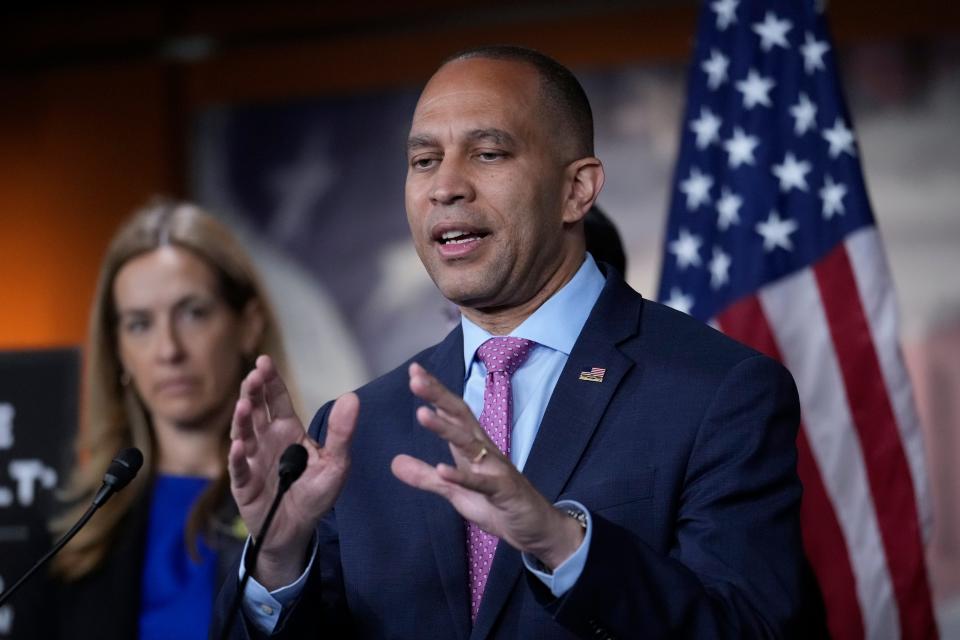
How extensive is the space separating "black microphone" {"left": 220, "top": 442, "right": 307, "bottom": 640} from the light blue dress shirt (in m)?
0.12

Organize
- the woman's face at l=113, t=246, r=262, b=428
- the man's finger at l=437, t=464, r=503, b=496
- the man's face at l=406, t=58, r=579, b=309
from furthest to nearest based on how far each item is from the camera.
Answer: the woman's face at l=113, t=246, r=262, b=428 → the man's face at l=406, t=58, r=579, b=309 → the man's finger at l=437, t=464, r=503, b=496

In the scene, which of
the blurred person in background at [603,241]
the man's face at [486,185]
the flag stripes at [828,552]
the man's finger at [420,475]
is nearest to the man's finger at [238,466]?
the man's finger at [420,475]

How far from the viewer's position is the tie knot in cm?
176

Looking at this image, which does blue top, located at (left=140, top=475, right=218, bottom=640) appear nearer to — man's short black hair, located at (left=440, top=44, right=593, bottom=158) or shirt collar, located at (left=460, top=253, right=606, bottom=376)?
shirt collar, located at (left=460, top=253, right=606, bottom=376)

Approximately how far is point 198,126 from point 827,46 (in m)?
2.78

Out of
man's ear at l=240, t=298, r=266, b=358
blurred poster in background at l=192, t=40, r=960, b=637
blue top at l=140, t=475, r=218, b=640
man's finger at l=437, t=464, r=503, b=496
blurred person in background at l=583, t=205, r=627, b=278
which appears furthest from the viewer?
blurred poster in background at l=192, t=40, r=960, b=637

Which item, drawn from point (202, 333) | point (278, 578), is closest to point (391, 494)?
point (278, 578)

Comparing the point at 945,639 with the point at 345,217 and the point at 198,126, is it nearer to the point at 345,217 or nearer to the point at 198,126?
the point at 345,217

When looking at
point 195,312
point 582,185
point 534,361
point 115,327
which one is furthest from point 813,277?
point 115,327

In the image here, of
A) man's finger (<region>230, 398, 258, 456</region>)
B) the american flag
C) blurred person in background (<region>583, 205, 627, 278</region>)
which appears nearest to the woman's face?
blurred person in background (<region>583, 205, 627, 278</region>)

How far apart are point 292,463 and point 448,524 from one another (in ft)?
0.96

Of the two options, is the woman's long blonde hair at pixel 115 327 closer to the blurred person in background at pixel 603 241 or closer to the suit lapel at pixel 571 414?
the blurred person in background at pixel 603 241

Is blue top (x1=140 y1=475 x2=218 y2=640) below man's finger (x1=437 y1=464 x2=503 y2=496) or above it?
below

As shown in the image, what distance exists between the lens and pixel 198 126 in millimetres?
4977
